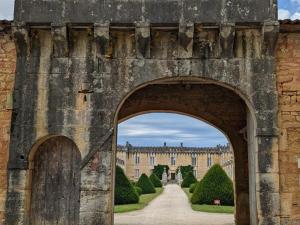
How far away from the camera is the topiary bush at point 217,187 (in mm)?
18359

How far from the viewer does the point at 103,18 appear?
25.4ft

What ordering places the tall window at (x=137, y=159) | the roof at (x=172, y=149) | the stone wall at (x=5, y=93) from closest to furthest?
the stone wall at (x=5, y=93) < the tall window at (x=137, y=159) < the roof at (x=172, y=149)

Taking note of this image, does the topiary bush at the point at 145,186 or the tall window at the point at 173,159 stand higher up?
the tall window at the point at 173,159

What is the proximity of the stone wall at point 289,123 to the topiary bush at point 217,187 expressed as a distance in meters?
11.0

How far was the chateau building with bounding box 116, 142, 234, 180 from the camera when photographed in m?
61.1

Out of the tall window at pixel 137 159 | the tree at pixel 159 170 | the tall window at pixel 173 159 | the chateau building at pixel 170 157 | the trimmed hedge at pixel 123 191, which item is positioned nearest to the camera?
the trimmed hedge at pixel 123 191

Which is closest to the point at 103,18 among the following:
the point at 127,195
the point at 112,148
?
the point at 112,148

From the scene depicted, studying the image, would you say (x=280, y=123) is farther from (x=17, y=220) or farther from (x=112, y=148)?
(x=17, y=220)

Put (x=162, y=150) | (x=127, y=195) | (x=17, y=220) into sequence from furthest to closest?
1. (x=162, y=150)
2. (x=127, y=195)
3. (x=17, y=220)

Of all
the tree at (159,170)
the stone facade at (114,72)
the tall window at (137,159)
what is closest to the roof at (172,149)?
the tall window at (137,159)

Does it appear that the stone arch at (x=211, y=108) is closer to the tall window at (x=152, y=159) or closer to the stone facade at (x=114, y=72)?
the stone facade at (x=114, y=72)

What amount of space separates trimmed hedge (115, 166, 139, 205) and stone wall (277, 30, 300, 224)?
39.1 feet

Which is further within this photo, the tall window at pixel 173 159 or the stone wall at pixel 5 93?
the tall window at pixel 173 159

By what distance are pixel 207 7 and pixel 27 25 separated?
3.45 meters
